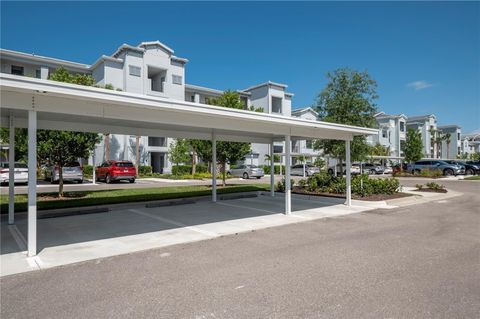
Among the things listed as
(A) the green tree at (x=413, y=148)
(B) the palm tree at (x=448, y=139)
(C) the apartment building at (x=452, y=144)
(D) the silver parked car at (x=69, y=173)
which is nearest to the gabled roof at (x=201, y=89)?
(D) the silver parked car at (x=69, y=173)

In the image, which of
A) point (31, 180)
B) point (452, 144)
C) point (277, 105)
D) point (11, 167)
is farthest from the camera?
point (452, 144)

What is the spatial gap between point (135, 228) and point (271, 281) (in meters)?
4.80

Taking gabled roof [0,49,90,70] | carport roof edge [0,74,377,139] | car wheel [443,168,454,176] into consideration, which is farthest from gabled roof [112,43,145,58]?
car wheel [443,168,454,176]

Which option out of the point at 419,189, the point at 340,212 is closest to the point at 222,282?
the point at 340,212

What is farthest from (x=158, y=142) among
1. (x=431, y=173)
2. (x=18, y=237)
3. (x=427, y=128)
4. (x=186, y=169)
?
(x=427, y=128)

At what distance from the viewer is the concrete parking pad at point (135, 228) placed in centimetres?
591

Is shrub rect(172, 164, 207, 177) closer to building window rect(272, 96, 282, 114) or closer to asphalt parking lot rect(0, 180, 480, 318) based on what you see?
building window rect(272, 96, 282, 114)

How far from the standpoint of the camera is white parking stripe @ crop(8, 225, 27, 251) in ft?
21.1

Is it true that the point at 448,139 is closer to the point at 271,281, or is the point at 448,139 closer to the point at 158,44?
the point at 158,44

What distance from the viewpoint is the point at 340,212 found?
1047cm

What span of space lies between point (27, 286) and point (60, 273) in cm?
54

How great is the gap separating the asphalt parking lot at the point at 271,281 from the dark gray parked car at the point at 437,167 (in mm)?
29021

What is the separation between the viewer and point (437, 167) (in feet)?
105

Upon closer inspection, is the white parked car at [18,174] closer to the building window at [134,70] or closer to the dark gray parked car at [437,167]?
the building window at [134,70]
